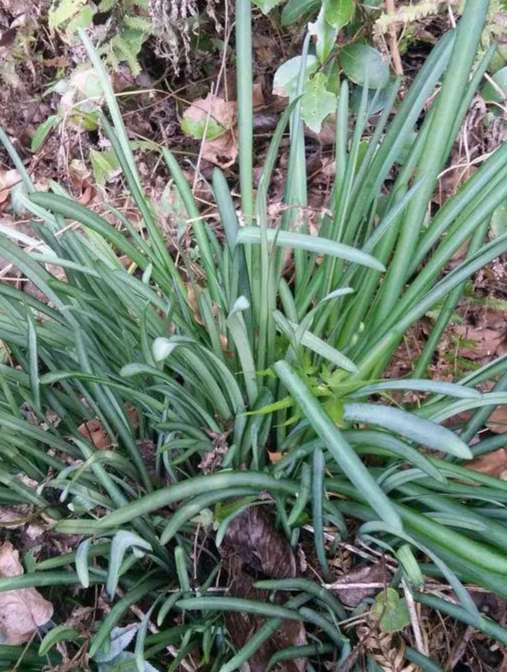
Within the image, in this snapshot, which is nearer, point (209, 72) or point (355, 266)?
point (355, 266)

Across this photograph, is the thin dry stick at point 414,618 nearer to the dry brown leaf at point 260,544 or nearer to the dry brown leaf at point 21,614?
the dry brown leaf at point 260,544

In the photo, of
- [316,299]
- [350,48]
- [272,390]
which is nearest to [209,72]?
[350,48]

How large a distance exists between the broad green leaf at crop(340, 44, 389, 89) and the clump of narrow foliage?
39 cm

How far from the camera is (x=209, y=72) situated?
1749 mm

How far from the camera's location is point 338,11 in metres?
1.20

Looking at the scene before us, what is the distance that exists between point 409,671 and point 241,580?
229mm

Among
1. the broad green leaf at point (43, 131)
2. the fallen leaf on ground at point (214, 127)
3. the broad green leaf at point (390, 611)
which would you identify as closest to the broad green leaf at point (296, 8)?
the fallen leaf on ground at point (214, 127)

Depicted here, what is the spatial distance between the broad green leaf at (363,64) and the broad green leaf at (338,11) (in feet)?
0.39

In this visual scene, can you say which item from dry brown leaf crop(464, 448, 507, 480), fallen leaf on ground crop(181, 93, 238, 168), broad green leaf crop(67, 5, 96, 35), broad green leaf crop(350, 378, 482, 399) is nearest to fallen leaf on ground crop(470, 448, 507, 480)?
dry brown leaf crop(464, 448, 507, 480)

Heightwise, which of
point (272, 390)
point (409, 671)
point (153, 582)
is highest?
point (272, 390)

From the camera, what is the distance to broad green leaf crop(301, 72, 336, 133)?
127cm

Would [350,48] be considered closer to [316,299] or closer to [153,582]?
[316,299]

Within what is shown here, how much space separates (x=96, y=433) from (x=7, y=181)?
35.1 inches

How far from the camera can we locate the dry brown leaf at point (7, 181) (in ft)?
5.74
